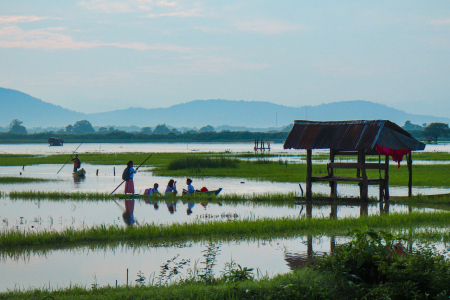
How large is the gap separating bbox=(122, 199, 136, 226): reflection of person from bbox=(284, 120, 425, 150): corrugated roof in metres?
6.62

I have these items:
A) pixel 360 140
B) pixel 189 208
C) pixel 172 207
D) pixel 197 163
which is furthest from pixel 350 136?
pixel 197 163

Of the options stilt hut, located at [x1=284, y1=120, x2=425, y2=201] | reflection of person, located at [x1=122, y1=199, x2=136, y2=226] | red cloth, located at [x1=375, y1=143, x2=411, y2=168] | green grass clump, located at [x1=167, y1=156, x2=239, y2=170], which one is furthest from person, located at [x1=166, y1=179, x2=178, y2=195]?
green grass clump, located at [x1=167, y1=156, x2=239, y2=170]

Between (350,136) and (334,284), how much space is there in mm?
12714

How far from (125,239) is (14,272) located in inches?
131

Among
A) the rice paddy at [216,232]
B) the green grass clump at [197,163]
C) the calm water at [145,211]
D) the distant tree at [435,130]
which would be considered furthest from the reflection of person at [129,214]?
the distant tree at [435,130]

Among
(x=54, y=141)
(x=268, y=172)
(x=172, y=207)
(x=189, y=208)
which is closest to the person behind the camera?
(x=189, y=208)

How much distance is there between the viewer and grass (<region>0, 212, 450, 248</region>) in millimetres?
12234

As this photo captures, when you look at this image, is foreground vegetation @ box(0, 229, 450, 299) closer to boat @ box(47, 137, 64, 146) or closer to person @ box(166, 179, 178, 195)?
person @ box(166, 179, 178, 195)

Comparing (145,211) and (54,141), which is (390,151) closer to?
(145,211)

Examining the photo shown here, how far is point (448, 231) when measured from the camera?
41.9ft

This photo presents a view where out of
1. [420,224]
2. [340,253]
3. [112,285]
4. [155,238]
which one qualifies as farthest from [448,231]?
[112,285]

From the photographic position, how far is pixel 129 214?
683 inches

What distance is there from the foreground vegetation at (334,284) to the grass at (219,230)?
13.9ft

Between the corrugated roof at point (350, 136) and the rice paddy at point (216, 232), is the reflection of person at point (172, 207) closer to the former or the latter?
the rice paddy at point (216, 232)
